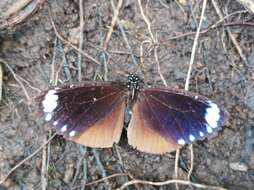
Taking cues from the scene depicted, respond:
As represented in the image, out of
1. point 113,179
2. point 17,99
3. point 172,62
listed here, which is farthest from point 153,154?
point 17,99

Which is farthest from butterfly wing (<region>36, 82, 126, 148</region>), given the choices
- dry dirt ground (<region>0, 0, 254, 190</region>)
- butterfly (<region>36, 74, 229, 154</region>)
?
dry dirt ground (<region>0, 0, 254, 190</region>)

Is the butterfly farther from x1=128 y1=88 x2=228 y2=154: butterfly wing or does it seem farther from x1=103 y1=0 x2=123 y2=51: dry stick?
x1=103 y1=0 x2=123 y2=51: dry stick

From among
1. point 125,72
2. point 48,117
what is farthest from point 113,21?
point 48,117

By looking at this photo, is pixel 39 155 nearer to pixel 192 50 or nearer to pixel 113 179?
pixel 113 179

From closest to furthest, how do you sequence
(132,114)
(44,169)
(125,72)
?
(132,114) → (44,169) → (125,72)

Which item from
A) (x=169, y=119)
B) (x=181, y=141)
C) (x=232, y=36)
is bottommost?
(x=181, y=141)

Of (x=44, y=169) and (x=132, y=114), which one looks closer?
(x=132, y=114)

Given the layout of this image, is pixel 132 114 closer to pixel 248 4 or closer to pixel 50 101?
pixel 50 101
